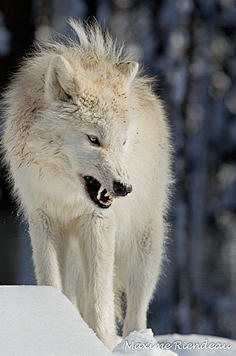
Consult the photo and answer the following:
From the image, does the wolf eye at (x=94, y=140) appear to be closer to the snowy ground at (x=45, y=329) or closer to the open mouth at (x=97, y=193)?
the open mouth at (x=97, y=193)

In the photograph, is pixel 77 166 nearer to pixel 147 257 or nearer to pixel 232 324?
pixel 147 257

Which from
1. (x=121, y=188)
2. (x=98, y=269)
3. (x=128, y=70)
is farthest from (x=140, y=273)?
(x=121, y=188)

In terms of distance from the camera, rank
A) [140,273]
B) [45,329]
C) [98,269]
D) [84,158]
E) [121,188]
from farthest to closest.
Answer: [140,273] < [98,269] < [84,158] < [121,188] < [45,329]

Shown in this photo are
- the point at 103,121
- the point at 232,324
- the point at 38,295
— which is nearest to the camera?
the point at 38,295

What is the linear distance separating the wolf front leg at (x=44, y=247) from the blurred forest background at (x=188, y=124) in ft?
19.7

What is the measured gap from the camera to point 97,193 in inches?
231

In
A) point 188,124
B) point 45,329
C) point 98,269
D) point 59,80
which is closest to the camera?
point 45,329

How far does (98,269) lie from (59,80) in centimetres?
100

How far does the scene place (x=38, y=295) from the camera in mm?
4988

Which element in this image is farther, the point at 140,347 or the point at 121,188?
the point at 121,188

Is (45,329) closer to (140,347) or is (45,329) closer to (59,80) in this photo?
(140,347)

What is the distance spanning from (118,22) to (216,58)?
8.70ft

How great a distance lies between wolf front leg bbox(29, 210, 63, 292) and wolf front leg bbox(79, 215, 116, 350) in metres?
0.15

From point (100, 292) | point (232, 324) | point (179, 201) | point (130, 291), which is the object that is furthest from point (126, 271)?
point (179, 201)
